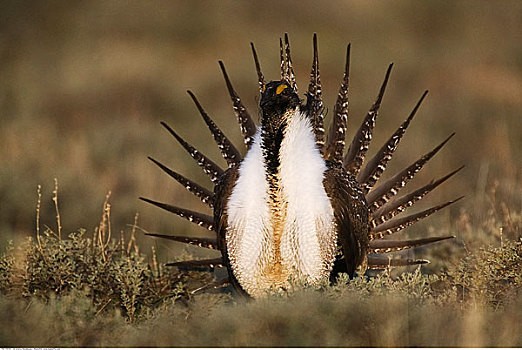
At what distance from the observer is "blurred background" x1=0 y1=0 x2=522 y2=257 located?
823 cm

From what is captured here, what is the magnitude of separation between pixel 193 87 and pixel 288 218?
9.35 m

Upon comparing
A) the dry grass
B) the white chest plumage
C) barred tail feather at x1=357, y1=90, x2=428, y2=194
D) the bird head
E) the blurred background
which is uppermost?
the blurred background

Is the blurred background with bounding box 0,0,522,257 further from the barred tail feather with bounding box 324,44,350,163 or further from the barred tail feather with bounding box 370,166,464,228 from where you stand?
the barred tail feather with bounding box 324,44,350,163

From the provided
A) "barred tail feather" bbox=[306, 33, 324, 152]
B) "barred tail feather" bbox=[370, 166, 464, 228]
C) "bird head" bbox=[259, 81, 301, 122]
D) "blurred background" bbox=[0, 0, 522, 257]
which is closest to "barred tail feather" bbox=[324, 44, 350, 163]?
"barred tail feather" bbox=[306, 33, 324, 152]

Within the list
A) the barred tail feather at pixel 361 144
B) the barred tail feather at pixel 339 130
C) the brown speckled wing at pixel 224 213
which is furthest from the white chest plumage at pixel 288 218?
the barred tail feather at pixel 361 144

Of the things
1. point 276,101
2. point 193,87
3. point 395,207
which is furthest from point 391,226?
point 193,87

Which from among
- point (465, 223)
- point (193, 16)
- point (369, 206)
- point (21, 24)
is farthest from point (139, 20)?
point (369, 206)

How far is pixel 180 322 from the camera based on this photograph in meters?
3.77

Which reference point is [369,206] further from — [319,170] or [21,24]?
[21,24]

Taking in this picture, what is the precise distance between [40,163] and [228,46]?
615 cm

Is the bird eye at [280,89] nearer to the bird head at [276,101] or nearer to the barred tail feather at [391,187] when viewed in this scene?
the bird head at [276,101]

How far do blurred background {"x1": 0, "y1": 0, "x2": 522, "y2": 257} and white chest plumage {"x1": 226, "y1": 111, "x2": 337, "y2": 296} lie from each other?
252 centimetres

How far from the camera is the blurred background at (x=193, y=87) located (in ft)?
27.0

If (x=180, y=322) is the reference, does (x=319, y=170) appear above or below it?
above
